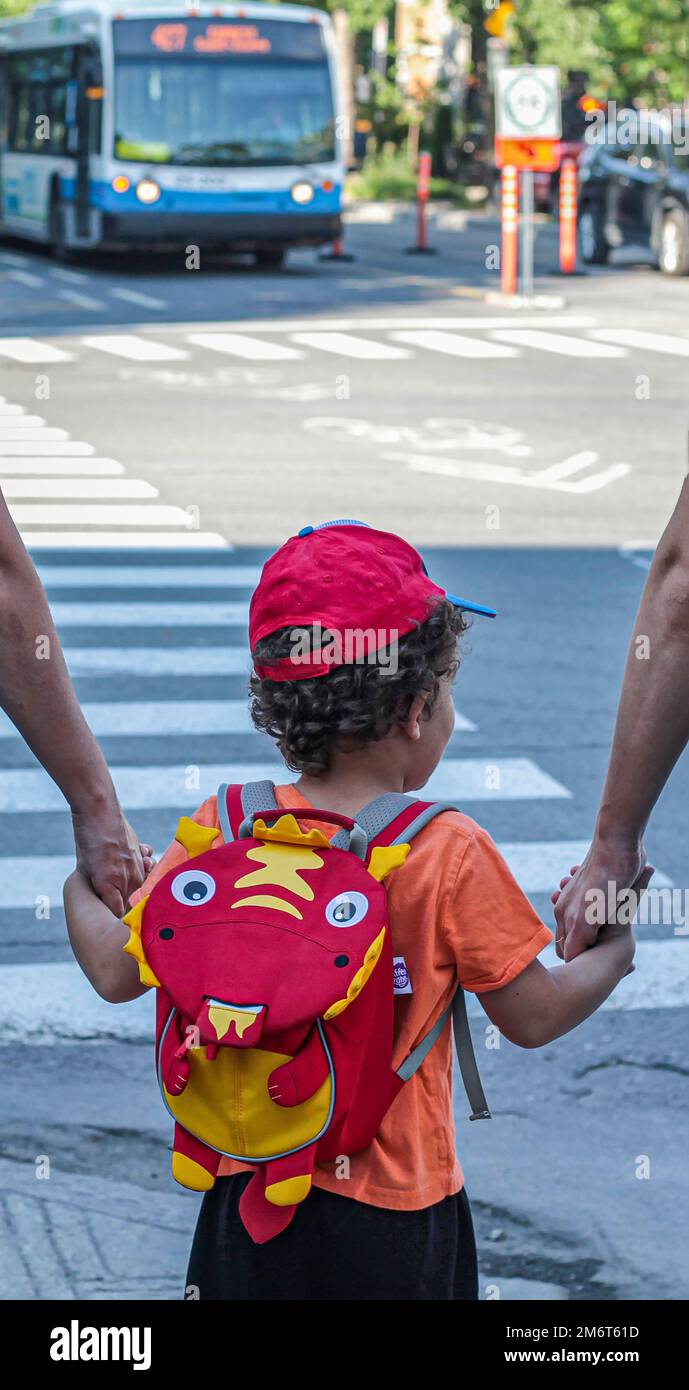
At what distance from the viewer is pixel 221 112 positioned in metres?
26.4

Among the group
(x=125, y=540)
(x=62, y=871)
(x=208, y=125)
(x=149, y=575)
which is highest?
(x=208, y=125)

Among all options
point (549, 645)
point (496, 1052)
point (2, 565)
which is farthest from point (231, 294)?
point (2, 565)

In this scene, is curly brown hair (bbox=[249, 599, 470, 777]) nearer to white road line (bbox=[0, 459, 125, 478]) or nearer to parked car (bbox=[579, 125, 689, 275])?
white road line (bbox=[0, 459, 125, 478])

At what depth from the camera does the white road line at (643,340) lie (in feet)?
63.4

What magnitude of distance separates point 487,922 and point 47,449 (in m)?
11.8

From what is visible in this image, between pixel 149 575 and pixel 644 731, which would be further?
pixel 149 575

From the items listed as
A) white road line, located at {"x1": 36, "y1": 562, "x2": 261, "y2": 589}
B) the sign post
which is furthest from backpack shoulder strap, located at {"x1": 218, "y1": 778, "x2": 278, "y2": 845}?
the sign post

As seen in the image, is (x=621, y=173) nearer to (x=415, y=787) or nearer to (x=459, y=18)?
(x=459, y=18)

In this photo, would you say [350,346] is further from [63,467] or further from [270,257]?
[270,257]

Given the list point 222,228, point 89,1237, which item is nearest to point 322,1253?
point 89,1237

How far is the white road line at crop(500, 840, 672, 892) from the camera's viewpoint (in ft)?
19.8

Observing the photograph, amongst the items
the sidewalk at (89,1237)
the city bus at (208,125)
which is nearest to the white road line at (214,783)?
the sidewalk at (89,1237)

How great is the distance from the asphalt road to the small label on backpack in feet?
4.65
